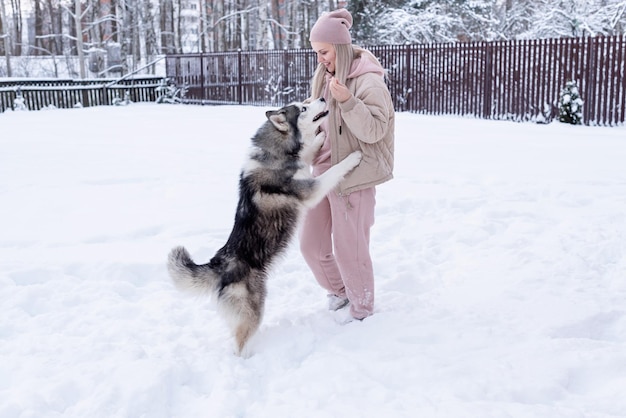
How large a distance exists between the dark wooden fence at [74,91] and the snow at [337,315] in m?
11.7

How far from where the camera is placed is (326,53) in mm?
3320

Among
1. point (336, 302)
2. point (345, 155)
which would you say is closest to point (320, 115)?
point (345, 155)

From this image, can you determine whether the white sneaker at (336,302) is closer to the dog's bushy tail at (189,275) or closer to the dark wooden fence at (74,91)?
the dog's bushy tail at (189,275)

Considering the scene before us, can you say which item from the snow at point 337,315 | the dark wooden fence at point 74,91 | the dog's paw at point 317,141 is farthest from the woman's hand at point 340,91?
the dark wooden fence at point 74,91

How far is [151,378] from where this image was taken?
288 centimetres

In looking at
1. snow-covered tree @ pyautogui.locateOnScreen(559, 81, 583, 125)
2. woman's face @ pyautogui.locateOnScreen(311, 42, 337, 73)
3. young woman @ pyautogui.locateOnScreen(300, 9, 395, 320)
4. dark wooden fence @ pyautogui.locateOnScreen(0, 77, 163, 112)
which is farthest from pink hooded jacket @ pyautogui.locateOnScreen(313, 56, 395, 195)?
dark wooden fence @ pyautogui.locateOnScreen(0, 77, 163, 112)

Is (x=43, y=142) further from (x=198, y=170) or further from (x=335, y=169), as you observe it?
(x=335, y=169)

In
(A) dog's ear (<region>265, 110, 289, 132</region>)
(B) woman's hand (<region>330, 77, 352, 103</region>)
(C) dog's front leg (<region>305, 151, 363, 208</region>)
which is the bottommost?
(C) dog's front leg (<region>305, 151, 363, 208</region>)

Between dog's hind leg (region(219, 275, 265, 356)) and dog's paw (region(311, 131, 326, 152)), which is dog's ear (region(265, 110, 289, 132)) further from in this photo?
dog's hind leg (region(219, 275, 265, 356))

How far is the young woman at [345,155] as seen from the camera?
3.21 meters

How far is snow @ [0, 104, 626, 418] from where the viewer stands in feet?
9.09

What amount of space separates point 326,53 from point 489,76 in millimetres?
11457

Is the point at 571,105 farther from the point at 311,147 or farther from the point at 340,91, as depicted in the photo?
the point at 340,91

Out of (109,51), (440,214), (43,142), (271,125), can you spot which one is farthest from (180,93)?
(271,125)
